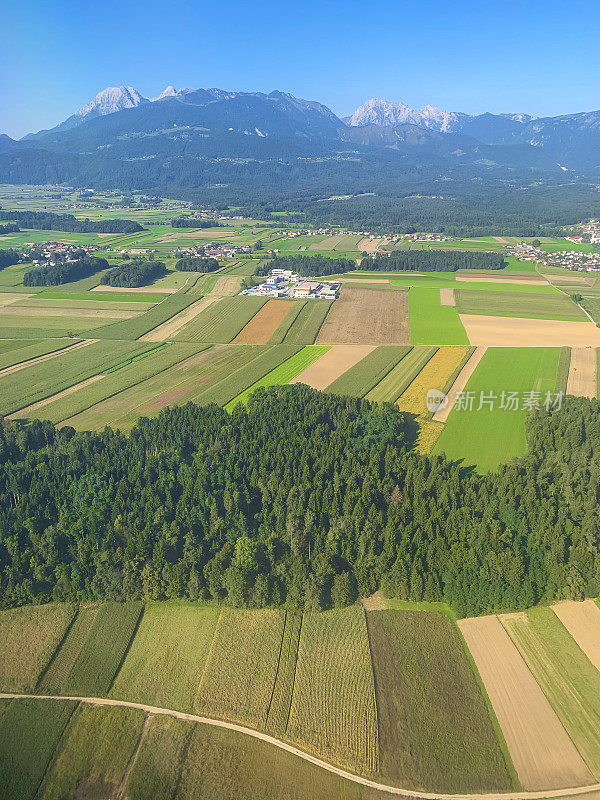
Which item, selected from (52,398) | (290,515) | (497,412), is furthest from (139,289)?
(290,515)

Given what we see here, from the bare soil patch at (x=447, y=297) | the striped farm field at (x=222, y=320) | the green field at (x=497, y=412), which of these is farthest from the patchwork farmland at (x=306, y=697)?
the bare soil patch at (x=447, y=297)

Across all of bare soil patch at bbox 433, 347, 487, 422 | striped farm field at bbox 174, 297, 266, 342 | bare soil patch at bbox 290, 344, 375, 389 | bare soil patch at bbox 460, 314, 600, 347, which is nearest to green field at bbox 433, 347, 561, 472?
bare soil patch at bbox 433, 347, 487, 422

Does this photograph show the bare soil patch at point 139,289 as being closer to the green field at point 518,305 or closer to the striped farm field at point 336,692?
the green field at point 518,305

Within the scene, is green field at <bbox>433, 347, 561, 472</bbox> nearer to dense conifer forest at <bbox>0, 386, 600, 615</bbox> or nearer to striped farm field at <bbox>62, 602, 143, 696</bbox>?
dense conifer forest at <bbox>0, 386, 600, 615</bbox>

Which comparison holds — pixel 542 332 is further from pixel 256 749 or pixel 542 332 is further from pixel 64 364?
pixel 256 749

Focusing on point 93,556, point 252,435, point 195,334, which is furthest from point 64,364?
point 93,556
